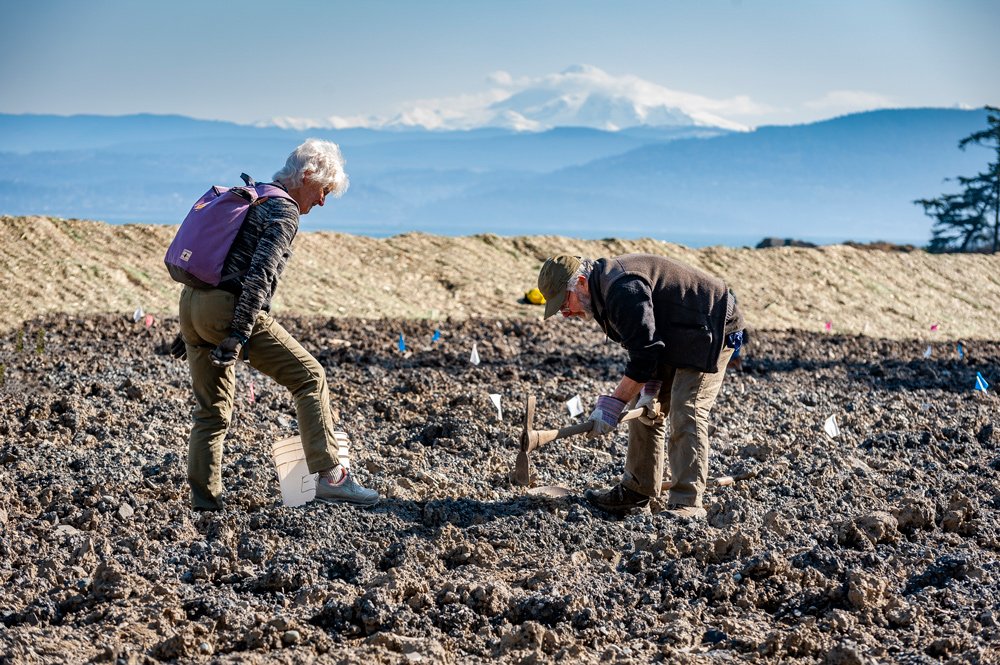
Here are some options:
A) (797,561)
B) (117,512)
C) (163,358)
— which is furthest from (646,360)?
(163,358)

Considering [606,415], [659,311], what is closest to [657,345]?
[659,311]

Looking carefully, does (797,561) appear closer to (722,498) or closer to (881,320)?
(722,498)

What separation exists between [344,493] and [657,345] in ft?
5.34

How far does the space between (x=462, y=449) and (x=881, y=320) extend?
44.7 feet

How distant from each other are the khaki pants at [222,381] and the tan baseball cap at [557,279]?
1.08 metres

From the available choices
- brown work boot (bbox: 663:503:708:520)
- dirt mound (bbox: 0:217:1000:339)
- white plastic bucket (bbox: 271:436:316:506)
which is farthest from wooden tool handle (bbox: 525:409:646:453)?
dirt mound (bbox: 0:217:1000:339)

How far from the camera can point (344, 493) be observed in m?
4.70

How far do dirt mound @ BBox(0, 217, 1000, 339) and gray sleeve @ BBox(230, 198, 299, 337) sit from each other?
726 cm

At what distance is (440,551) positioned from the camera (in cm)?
429

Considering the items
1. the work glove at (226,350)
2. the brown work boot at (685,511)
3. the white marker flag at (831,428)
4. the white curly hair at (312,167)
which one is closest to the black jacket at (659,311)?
the brown work boot at (685,511)

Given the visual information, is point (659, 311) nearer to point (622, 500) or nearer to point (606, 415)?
point (606, 415)

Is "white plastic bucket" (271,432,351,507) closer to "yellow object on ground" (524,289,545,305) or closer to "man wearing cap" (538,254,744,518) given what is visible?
"man wearing cap" (538,254,744,518)

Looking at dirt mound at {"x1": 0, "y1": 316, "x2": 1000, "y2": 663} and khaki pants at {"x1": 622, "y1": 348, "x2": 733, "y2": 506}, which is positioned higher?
khaki pants at {"x1": 622, "y1": 348, "x2": 733, "y2": 506}

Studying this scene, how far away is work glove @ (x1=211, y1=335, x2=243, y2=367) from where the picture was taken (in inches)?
165
